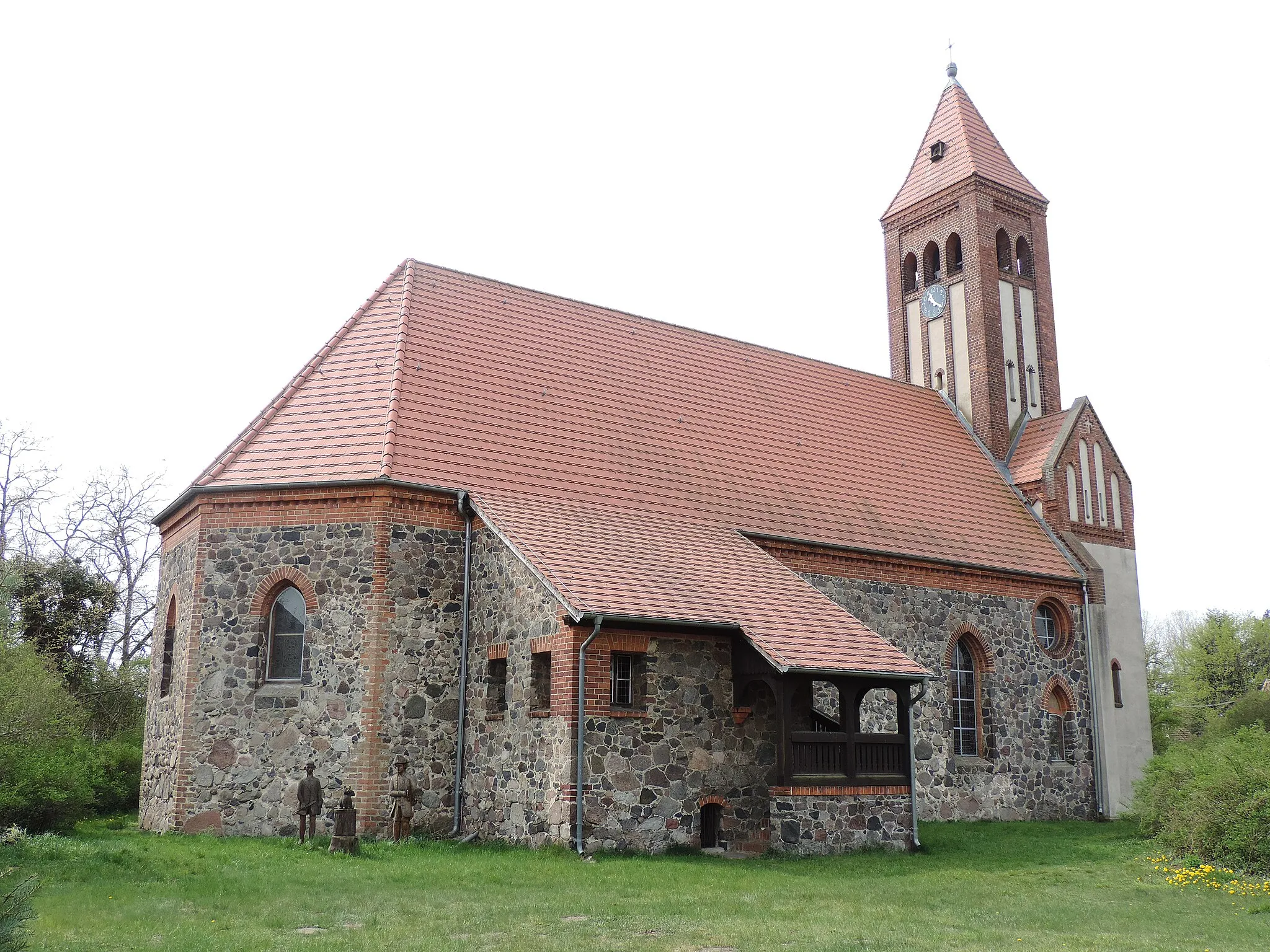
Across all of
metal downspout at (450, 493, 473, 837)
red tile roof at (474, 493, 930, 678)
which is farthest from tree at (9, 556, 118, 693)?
red tile roof at (474, 493, 930, 678)

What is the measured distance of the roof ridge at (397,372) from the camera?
1658 centimetres

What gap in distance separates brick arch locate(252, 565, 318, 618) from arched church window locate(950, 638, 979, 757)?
11915 millimetres

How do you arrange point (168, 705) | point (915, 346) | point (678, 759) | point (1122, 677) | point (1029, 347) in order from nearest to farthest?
point (678, 759)
point (168, 705)
point (1122, 677)
point (1029, 347)
point (915, 346)

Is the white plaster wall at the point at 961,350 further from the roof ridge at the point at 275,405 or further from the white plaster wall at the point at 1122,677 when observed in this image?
the roof ridge at the point at 275,405

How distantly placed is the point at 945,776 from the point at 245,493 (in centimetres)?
1294

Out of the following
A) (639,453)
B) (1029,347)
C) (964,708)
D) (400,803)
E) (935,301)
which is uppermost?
(935,301)

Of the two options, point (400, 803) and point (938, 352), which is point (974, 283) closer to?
point (938, 352)

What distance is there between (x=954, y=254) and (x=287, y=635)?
65.5 feet

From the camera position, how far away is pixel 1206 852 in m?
13.9

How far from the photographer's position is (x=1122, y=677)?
81.3ft

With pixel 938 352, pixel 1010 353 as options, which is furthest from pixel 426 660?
pixel 1010 353

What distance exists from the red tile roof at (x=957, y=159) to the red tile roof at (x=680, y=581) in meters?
15.4

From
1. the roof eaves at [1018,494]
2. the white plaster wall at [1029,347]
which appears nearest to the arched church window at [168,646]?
the roof eaves at [1018,494]

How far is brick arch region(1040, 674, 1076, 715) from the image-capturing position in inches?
910
